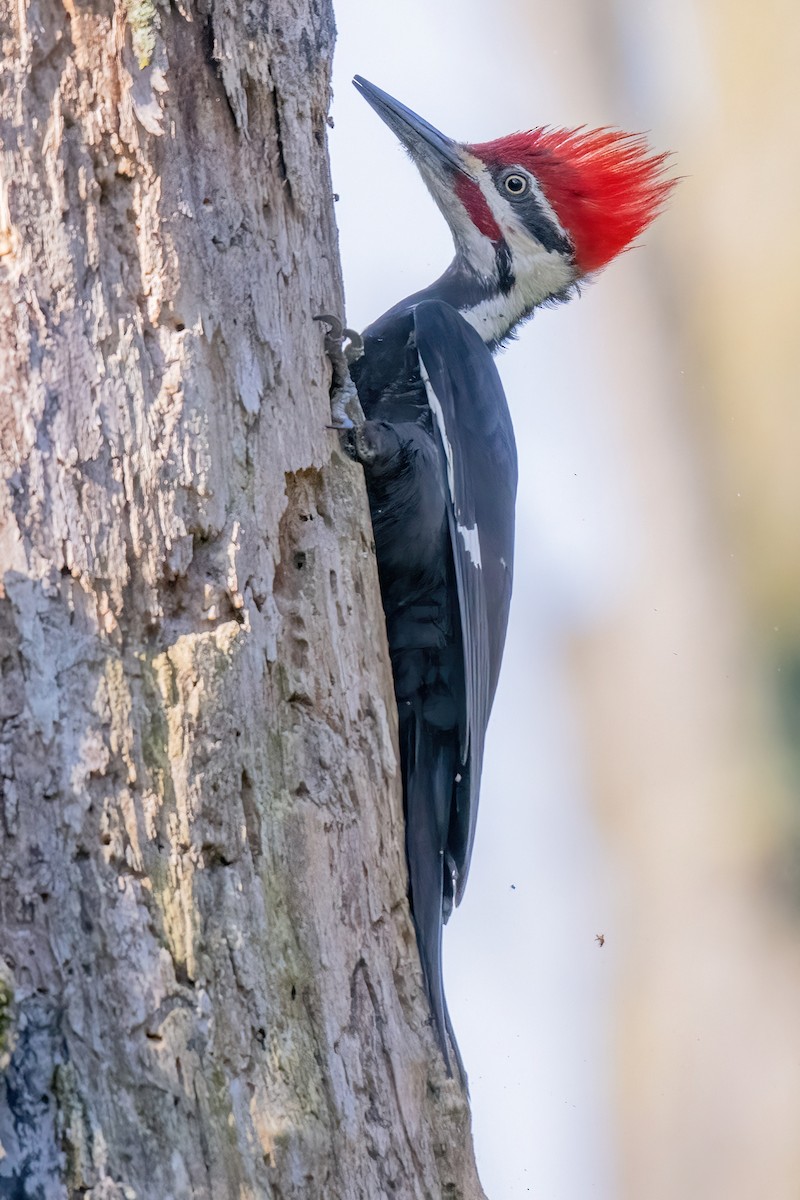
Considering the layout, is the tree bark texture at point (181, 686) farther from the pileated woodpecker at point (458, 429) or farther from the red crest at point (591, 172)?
the red crest at point (591, 172)

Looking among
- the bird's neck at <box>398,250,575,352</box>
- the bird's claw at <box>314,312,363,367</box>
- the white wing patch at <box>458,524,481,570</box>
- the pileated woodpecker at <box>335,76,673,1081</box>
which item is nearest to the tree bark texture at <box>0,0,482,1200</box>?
the bird's claw at <box>314,312,363,367</box>

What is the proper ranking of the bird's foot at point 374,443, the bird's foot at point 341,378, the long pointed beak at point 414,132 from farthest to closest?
the long pointed beak at point 414,132
the bird's foot at point 374,443
the bird's foot at point 341,378

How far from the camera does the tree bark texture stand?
4.44 feet

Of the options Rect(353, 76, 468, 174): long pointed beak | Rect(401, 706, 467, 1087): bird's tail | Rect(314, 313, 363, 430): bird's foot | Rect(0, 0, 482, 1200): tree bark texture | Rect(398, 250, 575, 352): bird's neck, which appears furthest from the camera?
Rect(398, 250, 575, 352): bird's neck

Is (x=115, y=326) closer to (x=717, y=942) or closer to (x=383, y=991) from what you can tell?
(x=383, y=991)

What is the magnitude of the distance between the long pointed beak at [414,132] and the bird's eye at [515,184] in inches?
4.4

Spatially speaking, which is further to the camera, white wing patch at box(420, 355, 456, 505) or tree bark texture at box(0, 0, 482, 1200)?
white wing patch at box(420, 355, 456, 505)

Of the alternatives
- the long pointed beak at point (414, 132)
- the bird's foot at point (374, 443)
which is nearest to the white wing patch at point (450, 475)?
the bird's foot at point (374, 443)

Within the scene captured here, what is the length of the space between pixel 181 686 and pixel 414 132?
208cm

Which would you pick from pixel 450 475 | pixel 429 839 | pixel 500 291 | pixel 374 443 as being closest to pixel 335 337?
pixel 374 443

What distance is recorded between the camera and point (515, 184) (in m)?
3.24

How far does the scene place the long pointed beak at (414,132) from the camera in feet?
10.0

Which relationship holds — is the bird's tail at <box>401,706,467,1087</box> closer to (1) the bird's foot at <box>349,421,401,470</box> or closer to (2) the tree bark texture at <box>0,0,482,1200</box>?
(2) the tree bark texture at <box>0,0,482,1200</box>

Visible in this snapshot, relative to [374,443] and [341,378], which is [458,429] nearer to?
[374,443]
